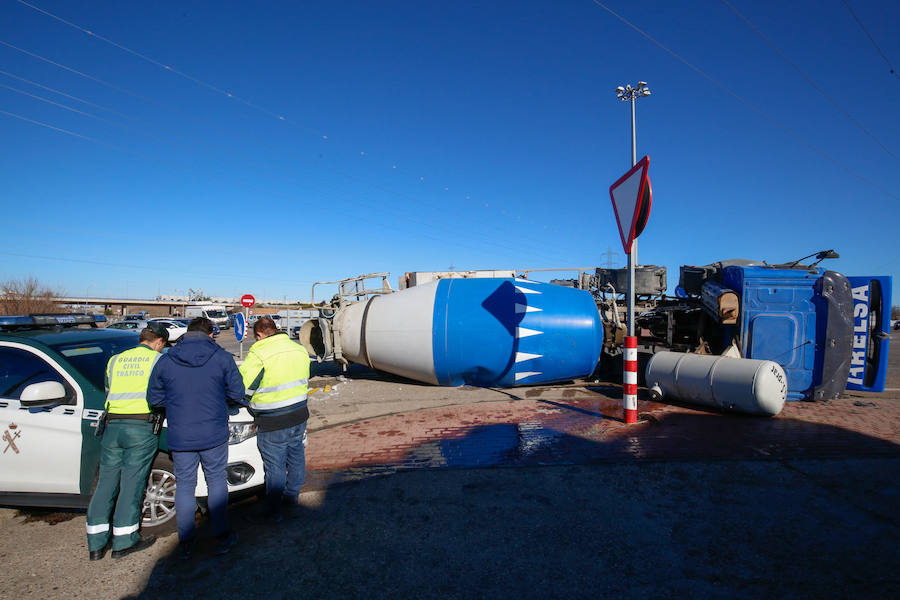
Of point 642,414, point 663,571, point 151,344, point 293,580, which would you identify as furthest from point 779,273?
point 151,344

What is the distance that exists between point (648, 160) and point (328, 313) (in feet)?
24.2

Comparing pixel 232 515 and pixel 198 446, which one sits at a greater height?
pixel 198 446

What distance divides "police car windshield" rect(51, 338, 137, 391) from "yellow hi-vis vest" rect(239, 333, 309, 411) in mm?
1313

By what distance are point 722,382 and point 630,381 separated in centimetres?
168

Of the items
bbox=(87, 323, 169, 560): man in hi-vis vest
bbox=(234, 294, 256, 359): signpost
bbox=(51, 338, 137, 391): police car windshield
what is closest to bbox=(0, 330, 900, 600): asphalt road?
bbox=(87, 323, 169, 560): man in hi-vis vest

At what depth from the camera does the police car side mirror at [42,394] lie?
310cm

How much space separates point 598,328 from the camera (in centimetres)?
808

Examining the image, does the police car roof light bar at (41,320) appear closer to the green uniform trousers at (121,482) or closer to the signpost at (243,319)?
the green uniform trousers at (121,482)

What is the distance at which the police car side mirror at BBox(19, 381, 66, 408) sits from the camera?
10.2ft

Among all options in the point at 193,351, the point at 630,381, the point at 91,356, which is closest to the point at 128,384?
the point at 193,351

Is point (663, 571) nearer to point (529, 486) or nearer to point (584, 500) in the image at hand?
point (584, 500)

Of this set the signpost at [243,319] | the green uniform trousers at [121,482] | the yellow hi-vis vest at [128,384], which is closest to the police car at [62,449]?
the green uniform trousers at [121,482]

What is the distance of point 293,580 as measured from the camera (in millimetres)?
2680

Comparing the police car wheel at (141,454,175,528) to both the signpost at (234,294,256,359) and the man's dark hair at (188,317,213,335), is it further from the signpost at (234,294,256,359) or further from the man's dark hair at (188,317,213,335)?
the signpost at (234,294,256,359)
